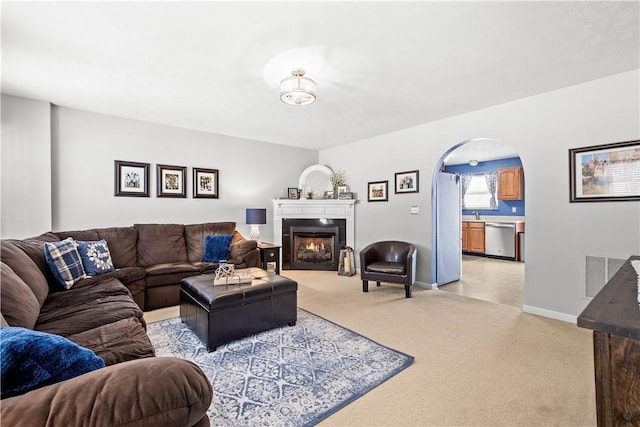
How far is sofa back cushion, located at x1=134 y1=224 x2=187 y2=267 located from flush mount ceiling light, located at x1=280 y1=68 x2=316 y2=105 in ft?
8.72

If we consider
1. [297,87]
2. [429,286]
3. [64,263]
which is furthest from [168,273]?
[429,286]

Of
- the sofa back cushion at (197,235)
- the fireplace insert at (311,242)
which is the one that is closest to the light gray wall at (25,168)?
the sofa back cushion at (197,235)

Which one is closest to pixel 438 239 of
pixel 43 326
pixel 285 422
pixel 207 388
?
pixel 285 422

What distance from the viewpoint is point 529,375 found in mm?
2137

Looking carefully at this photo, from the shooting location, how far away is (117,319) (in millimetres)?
2062

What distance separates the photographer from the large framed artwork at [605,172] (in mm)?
2797

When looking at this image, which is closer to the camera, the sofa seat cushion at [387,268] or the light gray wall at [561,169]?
the light gray wall at [561,169]

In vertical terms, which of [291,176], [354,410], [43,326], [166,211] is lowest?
[354,410]

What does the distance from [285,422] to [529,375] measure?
5.85 ft

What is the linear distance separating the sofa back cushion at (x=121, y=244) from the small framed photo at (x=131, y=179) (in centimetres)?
66

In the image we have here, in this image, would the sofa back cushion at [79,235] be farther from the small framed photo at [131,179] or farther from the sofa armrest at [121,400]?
the sofa armrest at [121,400]

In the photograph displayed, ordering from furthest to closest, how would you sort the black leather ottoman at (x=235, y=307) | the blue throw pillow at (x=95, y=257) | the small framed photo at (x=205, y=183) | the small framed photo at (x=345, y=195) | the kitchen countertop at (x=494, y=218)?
1. the kitchen countertop at (x=494, y=218)
2. the small framed photo at (x=345, y=195)
3. the small framed photo at (x=205, y=183)
4. the blue throw pillow at (x=95, y=257)
5. the black leather ottoman at (x=235, y=307)

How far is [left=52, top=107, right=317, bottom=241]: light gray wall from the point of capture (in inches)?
153

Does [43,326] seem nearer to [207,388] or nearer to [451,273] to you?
[207,388]
